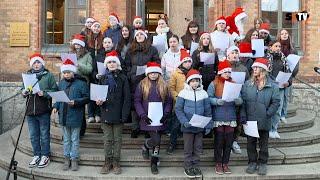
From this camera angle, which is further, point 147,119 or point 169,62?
point 169,62

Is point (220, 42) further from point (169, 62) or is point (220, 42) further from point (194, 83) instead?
point (194, 83)

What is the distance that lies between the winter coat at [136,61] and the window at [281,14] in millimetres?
7616

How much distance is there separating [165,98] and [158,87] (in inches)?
8.8

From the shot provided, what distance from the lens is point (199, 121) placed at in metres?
7.42

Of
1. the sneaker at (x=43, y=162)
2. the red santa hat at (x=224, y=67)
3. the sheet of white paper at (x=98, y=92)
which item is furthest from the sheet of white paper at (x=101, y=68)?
the red santa hat at (x=224, y=67)

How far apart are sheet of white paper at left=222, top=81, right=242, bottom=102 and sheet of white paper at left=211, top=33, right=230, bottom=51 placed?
1.27 m

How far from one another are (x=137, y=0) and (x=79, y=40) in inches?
249

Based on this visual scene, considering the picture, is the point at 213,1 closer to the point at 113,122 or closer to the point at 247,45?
the point at 247,45

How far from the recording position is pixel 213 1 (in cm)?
1463

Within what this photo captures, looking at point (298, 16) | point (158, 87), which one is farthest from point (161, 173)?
point (298, 16)

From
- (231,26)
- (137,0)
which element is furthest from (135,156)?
(137,0)

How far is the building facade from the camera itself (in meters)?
14.3

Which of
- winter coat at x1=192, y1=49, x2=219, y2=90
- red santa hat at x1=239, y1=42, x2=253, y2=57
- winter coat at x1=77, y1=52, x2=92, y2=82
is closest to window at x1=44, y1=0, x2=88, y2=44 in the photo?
winter coat at x1=77, y1=52, x2=92, y2=82

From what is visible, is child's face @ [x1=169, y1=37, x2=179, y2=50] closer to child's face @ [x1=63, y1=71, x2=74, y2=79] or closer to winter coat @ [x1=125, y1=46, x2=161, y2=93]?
winter coat @ [x1=125, y1=46, x2=161, y2=93]
